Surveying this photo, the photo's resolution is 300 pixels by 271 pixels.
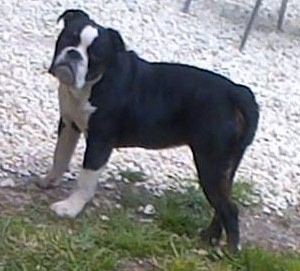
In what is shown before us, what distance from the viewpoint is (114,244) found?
3.89 metres

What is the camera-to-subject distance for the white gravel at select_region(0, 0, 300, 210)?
4820 millimetres

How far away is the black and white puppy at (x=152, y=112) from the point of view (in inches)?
155

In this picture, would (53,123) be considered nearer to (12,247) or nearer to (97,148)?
(97,148)

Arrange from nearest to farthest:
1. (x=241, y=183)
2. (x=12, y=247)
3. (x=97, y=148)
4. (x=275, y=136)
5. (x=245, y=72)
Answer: (x=12, y=247)
(x=97, y=148)
(x=241, y=183)
(x=275, y=136)
(x=245, y=72)

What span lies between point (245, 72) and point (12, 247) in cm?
289

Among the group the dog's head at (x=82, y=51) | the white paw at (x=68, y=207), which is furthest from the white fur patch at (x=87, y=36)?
the white paw at (x=68, y=207)

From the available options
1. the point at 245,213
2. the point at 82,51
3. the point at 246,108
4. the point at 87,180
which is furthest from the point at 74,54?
the point at 245,213

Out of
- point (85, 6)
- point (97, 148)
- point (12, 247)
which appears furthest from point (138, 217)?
point (85, 6)

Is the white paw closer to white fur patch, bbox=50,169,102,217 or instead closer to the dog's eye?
white fur patch, bbox=50,169,102,217

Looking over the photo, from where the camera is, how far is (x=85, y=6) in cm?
682

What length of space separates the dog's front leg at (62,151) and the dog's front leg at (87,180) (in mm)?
160

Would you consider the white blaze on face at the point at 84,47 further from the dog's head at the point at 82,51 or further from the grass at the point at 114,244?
the grass at the point at 114,244

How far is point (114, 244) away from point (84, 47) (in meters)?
0.70

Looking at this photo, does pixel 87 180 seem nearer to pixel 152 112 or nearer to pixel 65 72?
pixel 152 112
